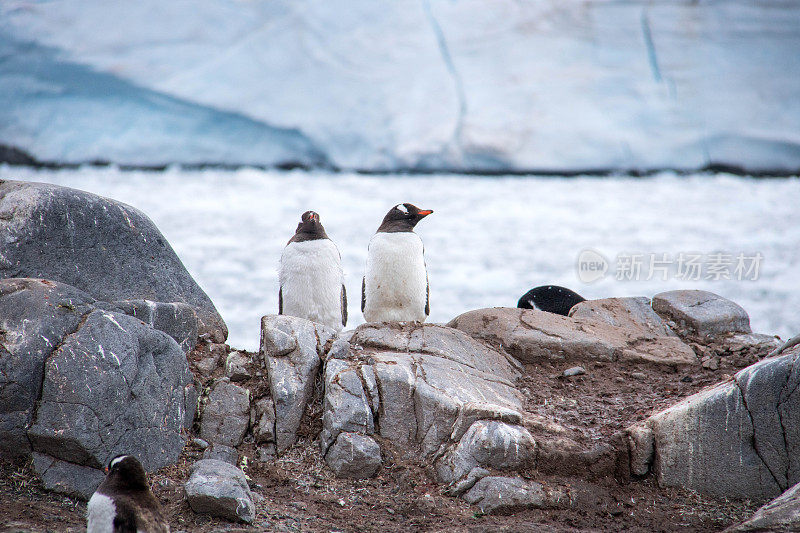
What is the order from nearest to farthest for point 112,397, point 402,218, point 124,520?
1. point 124,520
2. point 112,397
3. point 402,218

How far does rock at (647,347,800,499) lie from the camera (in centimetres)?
285

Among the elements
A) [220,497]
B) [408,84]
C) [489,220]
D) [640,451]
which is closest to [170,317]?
[220,497]

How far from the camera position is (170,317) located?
359 cm

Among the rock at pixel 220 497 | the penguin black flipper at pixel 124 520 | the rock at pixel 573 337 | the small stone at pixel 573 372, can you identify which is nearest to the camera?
the penguin black flipper at pixel 124 520

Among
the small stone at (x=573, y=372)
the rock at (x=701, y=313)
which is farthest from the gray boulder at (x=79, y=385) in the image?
the rock at (x=701, y=313)

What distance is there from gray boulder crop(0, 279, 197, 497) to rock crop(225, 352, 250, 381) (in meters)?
0.35

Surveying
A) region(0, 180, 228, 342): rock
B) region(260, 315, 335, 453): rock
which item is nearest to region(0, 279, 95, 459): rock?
region(0, 180, 228, 342): rock

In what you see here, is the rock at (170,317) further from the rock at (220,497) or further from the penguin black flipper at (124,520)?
the penguin black flipper at (124,520)

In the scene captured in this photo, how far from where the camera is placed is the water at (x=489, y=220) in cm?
944

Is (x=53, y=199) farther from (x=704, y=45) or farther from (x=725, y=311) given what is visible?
(x=704, y=45)

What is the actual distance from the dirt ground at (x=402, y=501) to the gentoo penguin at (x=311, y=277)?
133cm

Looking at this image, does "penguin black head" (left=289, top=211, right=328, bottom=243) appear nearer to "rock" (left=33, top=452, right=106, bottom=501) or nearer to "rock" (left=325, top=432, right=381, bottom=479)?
"rock" (left=325, top=432, right=381, bottom=479)

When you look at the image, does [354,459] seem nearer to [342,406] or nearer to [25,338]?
[342,406]

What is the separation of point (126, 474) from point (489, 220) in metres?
8.33
